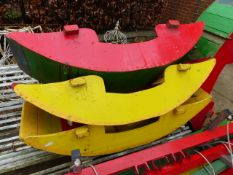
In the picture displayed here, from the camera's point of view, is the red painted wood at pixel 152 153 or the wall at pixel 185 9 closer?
the red painted wood at pixel 152 153

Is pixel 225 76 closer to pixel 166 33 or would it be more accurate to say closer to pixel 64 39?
pixel 166 33

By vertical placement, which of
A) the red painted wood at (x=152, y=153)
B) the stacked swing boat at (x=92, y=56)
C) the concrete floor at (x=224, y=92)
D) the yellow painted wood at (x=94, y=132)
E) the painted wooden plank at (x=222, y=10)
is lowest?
the concrete floor at (x=224, y=92)

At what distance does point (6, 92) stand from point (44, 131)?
3.31ft

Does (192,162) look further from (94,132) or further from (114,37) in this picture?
(114,37)

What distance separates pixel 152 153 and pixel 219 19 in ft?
5.01

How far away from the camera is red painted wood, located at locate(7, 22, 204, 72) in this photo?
199 centimetres

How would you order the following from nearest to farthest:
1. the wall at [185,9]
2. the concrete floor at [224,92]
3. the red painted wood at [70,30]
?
the red painted wood at [70,30], the concrete floor at [224,92], the wall at [185,9]

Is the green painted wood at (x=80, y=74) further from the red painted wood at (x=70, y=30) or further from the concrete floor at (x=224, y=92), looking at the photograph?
the concrete floor at (x=224, y=92)

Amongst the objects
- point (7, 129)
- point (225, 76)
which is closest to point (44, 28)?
point (7, 129)

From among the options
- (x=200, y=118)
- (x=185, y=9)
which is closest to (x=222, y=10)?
(x=200, y=118)

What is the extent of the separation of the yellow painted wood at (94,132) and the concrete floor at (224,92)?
894mm

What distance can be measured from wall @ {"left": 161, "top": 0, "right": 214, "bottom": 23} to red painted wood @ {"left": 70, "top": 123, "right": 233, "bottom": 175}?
9.37 ft

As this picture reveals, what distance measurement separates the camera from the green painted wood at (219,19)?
8.78ft

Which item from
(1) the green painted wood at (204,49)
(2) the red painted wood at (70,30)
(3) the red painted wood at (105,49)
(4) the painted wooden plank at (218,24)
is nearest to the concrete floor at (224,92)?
(1) the green painted wood at (204,49)
